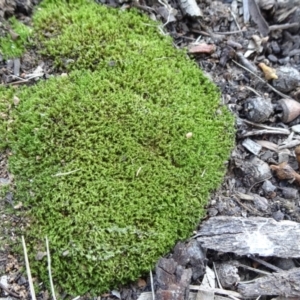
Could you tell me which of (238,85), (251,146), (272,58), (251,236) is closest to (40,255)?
(251,236)

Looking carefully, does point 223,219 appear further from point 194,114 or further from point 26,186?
point 26,186

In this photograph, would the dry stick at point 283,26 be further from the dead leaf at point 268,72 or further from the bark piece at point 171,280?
the bark piece at point 171,280

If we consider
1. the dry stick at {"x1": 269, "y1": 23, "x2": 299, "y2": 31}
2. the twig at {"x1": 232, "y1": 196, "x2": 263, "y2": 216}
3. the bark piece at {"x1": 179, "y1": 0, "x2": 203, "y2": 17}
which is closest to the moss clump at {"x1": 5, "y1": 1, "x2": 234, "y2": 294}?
the twig at {"x1": 232, "y1": 196, "x2": 263, "y2": 216}

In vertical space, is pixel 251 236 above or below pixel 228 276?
above

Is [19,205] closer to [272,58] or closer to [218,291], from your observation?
[218,291]

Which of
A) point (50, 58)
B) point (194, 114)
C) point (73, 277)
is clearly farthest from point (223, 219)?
point (50, 58)

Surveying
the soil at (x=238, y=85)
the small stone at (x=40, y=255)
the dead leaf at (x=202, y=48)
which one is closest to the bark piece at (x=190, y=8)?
the soil at (x=238, y=85)
